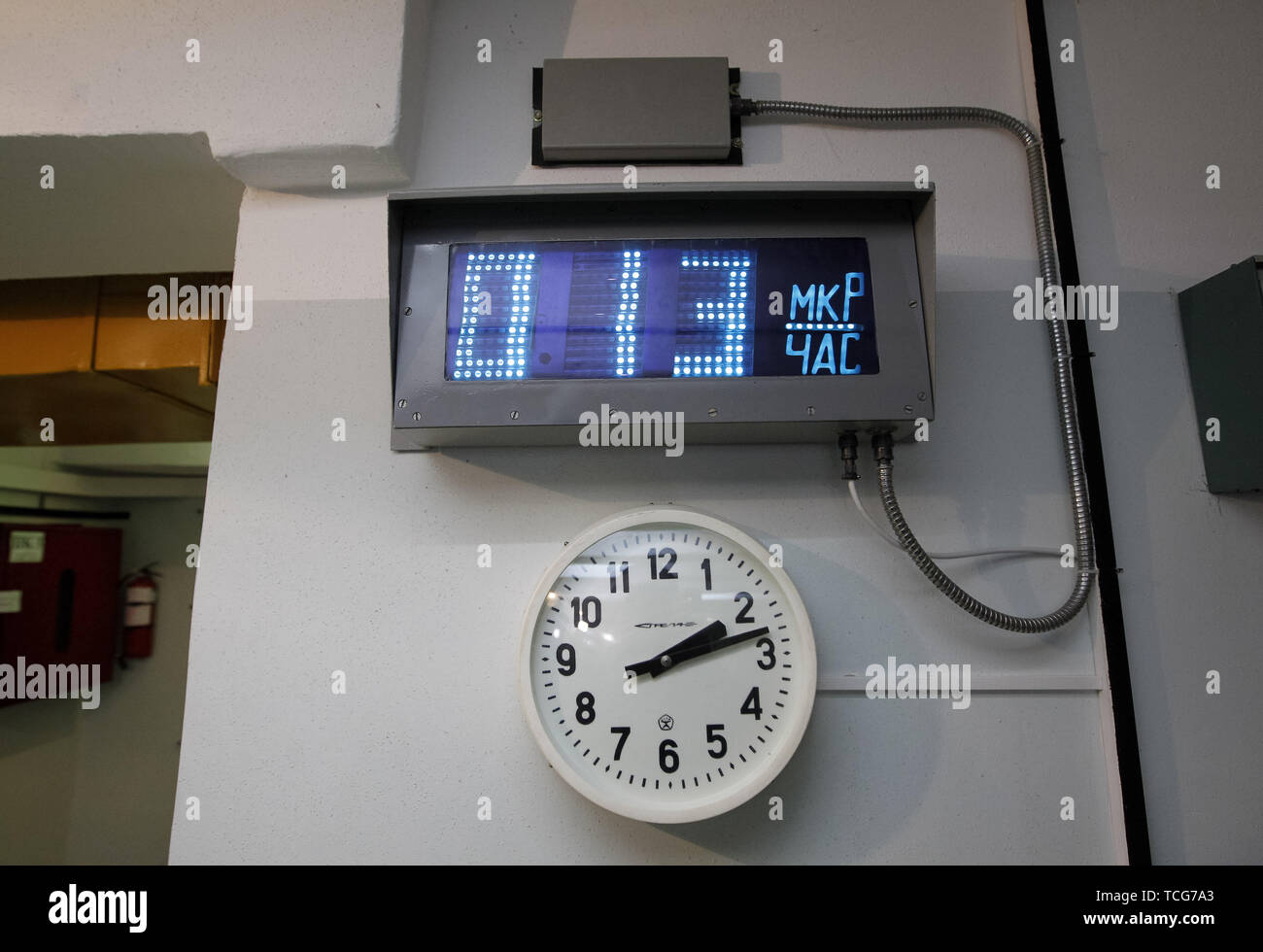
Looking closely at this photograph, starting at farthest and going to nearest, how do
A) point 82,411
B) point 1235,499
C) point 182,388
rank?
point 82,411 < point 182,388 < point 1235,499

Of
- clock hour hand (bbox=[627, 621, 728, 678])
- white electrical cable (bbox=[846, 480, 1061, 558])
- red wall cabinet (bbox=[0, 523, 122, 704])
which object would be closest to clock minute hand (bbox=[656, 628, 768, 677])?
clock hour hand (bbox=[627, 621, 728, 678])

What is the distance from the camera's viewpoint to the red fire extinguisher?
2963mm

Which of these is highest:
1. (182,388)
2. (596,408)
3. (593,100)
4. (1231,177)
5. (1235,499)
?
(593,100)

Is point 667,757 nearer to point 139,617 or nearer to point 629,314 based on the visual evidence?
point 629,314

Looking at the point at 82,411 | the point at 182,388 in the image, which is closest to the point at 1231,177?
the point at 182,388

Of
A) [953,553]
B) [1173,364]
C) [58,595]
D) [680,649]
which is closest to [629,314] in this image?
[680,649]

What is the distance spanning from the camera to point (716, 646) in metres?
0.91

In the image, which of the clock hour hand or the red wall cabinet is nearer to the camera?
→ the clock hour hand

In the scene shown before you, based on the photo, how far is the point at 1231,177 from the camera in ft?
3.69

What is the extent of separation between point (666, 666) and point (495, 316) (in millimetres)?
526

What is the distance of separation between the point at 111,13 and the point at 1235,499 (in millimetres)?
1872

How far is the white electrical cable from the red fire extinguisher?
127 inches

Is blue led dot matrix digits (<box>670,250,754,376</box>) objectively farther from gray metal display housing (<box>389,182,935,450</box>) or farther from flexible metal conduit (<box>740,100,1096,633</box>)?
flexible metal conduit (<box>740,100,1096,633</box>)
